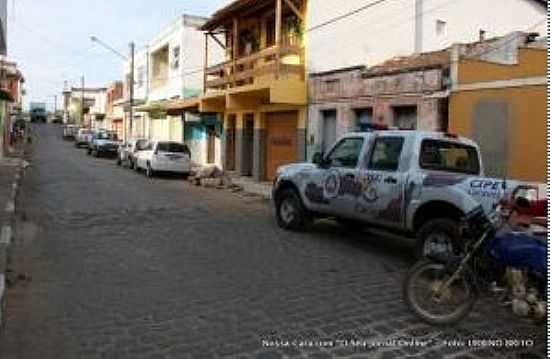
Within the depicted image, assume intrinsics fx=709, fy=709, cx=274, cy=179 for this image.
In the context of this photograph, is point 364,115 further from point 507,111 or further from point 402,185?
point 402,185

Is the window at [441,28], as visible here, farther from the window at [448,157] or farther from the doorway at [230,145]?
the window at [448,157]

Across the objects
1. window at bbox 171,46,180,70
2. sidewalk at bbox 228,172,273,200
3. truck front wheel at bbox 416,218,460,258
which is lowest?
sidewalk at bbox 228,172,273,200

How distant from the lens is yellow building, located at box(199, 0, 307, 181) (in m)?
23.3

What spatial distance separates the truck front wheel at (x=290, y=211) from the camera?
504 inches

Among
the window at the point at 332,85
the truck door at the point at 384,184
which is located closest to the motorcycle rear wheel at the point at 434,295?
the truck door at the point at 384,184

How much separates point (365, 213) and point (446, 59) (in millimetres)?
6981

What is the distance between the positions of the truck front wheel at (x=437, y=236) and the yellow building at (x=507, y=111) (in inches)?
195

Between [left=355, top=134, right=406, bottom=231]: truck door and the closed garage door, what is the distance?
43.5 ft

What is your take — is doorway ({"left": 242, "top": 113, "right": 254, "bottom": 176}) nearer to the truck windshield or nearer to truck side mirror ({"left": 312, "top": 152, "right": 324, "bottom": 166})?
truck side mirror ({"left": 312, "top": 152, "right": 324, "bottom": 166})

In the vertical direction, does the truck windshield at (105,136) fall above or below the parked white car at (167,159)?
above

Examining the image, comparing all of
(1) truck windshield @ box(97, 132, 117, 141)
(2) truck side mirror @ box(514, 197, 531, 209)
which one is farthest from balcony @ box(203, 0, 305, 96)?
(1) truck windshield @ box(97, 132, 117, 141)

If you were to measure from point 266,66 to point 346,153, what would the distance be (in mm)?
12694

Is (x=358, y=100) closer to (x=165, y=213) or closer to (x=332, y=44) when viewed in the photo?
(x=332, y=44)

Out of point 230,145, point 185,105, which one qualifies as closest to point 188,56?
point 185,105
